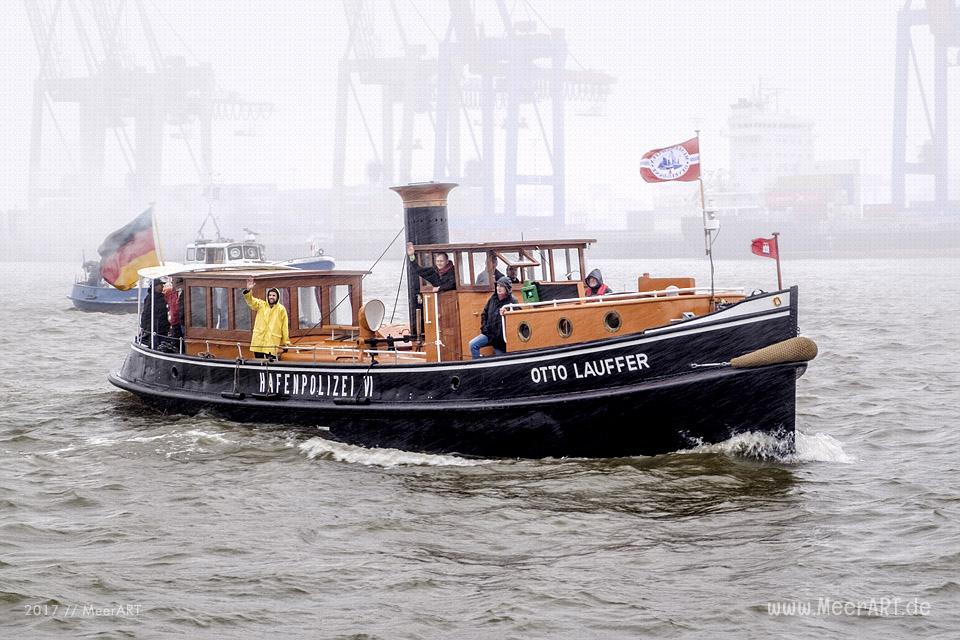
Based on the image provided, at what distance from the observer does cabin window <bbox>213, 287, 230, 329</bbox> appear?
616 inches

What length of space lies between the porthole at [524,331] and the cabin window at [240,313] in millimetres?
4431

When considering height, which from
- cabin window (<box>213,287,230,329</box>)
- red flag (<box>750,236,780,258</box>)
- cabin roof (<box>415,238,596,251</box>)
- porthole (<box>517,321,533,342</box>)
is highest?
cabin roof (<box>415,238,596,251</box>)

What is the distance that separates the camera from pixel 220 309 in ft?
51.8

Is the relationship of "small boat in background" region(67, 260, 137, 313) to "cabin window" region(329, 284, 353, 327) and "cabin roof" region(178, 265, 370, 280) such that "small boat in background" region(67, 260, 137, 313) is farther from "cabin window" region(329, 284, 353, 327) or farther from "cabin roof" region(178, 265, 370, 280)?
"cabin window" region(329, 284, 353, 327)

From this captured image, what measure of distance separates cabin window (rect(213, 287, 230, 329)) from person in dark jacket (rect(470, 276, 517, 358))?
429 centimetres

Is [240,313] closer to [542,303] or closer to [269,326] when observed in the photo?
[269,326]

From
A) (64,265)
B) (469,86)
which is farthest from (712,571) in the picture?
(64,265)

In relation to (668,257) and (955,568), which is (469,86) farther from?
(955,568)

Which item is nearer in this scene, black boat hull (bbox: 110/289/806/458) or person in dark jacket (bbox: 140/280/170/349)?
black boat hull (bbox: 110/289/806/458)

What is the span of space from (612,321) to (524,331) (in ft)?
3.33

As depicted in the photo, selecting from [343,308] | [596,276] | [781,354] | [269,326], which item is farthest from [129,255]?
[781,354]

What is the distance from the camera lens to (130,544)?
34.4ft

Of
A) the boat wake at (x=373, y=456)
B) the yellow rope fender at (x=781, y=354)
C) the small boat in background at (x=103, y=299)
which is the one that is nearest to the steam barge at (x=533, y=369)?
Result: the yellow rope fender at (x=781, y=354)

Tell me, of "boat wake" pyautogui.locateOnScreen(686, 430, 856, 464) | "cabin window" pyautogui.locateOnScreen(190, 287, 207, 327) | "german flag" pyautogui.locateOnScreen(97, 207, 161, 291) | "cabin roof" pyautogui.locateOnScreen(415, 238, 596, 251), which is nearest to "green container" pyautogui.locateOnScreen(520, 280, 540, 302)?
"cabin roof" pyautogui.locateOnScreen(415, 238, 596, 251)
